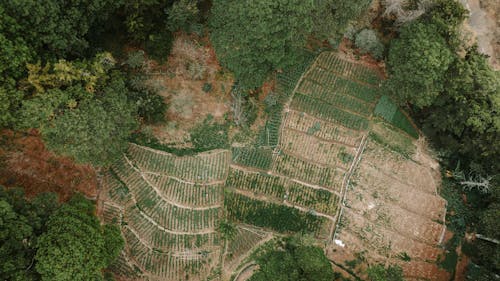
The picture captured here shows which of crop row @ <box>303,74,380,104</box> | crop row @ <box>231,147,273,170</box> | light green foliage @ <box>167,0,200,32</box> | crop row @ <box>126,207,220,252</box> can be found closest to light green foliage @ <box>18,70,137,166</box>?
crop row @ <box>126,207,220,252</box>

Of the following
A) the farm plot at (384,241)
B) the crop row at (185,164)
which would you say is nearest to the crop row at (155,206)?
the crop row at (185,164)

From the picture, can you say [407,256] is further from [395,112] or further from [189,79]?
[189,79]

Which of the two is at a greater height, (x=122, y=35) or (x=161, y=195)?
(x=122, y=35)

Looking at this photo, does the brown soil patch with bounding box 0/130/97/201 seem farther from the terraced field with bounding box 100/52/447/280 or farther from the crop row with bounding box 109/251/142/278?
the crop row with bounding box 109/251/142/278

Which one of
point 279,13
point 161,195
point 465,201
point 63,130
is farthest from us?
point 465,201

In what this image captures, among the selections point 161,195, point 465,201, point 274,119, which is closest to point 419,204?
point 465,201

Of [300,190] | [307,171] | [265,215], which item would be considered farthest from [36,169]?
[307,171]
